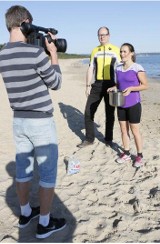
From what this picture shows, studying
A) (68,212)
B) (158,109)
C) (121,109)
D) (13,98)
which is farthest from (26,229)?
(158,109)

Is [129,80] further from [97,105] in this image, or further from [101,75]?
[97,105]

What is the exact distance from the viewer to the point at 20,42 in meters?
2.73

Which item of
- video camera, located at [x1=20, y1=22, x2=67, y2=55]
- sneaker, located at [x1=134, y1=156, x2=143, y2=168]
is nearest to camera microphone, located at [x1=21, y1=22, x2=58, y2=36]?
video camera, located at [x1=20, y1=22, x2=67, y2=55]

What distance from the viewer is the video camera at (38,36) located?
2.70 meters

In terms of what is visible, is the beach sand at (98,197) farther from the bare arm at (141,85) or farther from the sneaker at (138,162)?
the bare arm at (141,85)

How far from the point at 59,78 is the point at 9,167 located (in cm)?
276

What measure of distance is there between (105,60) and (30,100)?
313cm

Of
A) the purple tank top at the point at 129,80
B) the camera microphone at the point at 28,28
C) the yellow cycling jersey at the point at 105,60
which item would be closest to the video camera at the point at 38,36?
the camera microphone at the point at 28,28

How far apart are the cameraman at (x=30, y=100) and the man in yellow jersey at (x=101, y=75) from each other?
9.42 ft

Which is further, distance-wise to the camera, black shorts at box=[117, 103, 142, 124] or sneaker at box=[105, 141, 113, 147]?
sneaker at box=[105, 141, 113, 147]

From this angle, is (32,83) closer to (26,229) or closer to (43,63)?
(43,63)

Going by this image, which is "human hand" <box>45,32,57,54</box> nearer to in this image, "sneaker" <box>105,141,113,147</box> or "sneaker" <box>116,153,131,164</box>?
"sneaker" <box>116,153,131,164</box>

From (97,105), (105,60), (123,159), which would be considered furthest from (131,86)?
(97,105)

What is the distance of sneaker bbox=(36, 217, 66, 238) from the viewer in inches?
127
